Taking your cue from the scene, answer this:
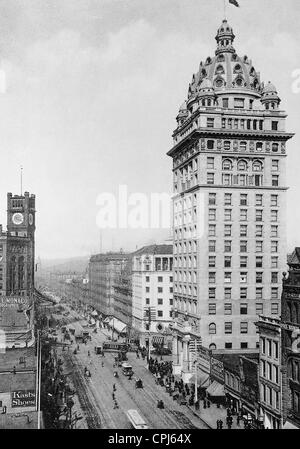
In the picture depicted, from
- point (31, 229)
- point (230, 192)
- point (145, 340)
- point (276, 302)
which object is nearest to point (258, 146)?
point (230, 192)

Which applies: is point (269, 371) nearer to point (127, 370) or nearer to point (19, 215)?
point (127, 370)

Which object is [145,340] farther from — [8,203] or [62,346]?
[8,203]

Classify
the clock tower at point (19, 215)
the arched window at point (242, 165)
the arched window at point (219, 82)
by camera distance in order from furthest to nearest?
the clock tower at point (19, 215) → the arched window at point (219, 82) → the arched window at point (242, 165)

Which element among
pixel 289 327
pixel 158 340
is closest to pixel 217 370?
pixel 289 327

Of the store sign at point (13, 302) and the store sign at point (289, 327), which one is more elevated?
the store sign at point (289, 327)

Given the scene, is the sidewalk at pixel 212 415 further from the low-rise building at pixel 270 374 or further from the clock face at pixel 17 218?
the clock face at pixel 17 218

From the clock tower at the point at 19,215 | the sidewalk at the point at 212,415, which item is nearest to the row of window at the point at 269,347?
the sidewalk at the point at 212,415
